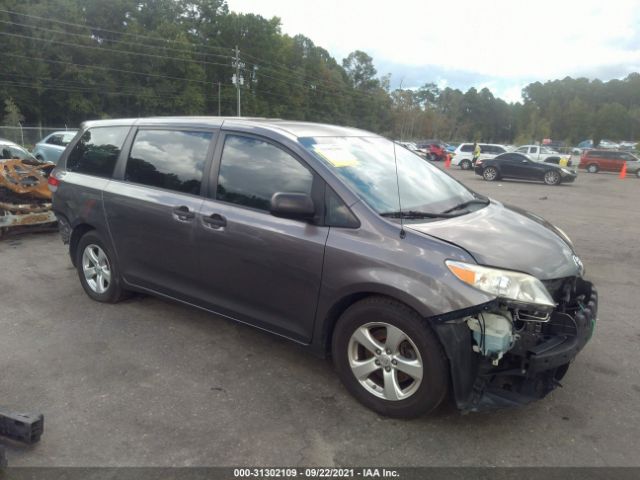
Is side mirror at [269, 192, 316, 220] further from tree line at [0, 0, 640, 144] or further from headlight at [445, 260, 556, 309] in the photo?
tree line at [0, 0, 640, 144]

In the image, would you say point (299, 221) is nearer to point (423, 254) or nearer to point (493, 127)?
point (423, 254)

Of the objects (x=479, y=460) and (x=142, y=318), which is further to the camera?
(x=142, y=318)

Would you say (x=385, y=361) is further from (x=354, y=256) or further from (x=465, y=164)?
(x=465, y=164)

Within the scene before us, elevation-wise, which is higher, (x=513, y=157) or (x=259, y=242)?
(x=259, y=242)

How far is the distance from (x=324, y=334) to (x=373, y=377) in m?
0.42

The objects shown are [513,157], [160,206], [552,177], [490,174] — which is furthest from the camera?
[490,174]

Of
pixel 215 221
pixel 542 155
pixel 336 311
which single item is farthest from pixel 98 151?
pixel 542 155

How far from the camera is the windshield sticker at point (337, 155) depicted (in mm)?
3453

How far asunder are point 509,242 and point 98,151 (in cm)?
390

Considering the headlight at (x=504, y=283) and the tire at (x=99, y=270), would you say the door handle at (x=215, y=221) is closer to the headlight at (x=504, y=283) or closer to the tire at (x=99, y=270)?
the tire at (x=99, y=270)

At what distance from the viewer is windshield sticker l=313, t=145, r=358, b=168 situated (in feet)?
→ 11.3

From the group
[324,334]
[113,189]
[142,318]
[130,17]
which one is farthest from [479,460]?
[130,17]

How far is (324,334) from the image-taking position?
330 centimetres

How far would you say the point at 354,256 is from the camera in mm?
3074
